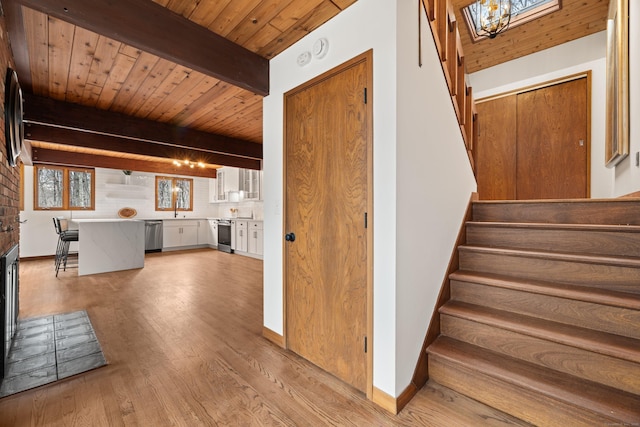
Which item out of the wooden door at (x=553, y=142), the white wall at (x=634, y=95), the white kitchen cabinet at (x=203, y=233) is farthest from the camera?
the white kitchen cabinet at (x=203, y=233)

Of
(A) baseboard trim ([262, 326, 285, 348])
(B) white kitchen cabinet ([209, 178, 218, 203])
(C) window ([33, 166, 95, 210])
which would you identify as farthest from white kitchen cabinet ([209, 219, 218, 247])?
(A) baseboard trim ([262, 326, 285, 348])

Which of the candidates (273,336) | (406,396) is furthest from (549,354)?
(273,336)

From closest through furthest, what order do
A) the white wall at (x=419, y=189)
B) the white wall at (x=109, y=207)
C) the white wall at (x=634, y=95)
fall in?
the white wall at (x=419, y=189), the white wall at (x=634, y=95), the white wall at (x=109, y=207)

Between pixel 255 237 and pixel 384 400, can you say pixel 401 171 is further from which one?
pixel 255 237

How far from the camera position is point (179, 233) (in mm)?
7820

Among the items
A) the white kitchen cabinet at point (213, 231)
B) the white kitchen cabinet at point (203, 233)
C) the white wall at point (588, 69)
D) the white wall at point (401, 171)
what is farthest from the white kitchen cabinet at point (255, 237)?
the white wall at point (588, 69)

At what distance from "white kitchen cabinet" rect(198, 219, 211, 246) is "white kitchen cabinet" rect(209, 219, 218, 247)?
12cm

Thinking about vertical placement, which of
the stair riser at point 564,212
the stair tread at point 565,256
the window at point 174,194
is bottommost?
the stair tread at point 565,256

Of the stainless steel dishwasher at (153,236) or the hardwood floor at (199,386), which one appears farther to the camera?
the stainless steel dishwasher at (153,236)

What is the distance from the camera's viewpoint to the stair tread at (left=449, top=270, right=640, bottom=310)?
1499 millimetres

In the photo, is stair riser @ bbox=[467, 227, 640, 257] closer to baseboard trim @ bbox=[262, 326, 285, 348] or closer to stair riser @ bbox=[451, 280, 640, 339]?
stair riser @ bbox=[451, 280, 640, 339]

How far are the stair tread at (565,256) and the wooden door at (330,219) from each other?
41.1 inches

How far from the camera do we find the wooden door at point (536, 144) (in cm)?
373

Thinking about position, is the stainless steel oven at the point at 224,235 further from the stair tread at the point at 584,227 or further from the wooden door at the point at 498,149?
the stair tread at the point at 584,227
